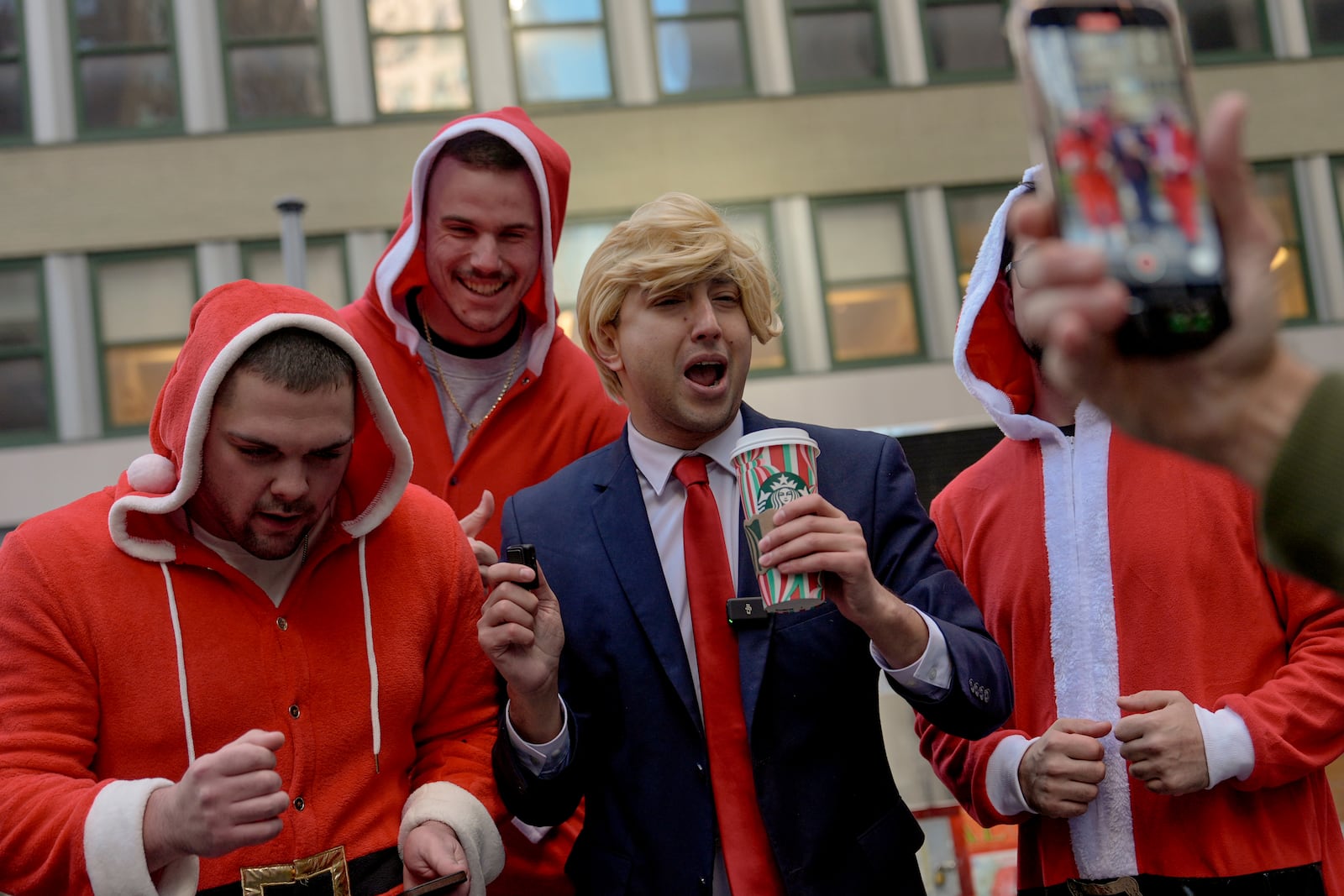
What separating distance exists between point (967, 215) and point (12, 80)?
10512 mm

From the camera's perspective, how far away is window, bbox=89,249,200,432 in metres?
13.0

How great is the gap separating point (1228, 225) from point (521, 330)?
2.83 meters

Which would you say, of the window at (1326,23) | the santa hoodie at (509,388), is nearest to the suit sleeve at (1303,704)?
the santa hoodie at (509,388)

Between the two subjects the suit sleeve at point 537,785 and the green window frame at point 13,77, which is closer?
the suit sleeve at point 537,785

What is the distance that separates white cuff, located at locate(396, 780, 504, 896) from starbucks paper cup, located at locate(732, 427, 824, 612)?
837 millimetres

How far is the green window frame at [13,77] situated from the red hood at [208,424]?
12400 mm

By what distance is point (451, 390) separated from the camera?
3.79 metres

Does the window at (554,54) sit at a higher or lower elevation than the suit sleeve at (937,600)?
higher

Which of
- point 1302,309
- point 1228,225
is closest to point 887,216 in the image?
point 1302,309

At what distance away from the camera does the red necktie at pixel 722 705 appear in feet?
8.48

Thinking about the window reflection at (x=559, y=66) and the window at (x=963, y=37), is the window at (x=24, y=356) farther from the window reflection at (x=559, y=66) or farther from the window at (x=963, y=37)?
the window at (x=963, y=37)

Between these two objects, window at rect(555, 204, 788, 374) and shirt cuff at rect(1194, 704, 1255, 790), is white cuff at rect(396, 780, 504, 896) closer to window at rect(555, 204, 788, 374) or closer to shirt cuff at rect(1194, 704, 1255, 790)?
shirt cuff at rect(1194, 704, 1255, 790)

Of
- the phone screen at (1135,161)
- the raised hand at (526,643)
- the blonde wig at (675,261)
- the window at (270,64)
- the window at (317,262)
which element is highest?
the window at (270,64)

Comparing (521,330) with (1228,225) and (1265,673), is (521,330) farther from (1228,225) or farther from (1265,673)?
(1228,225)
